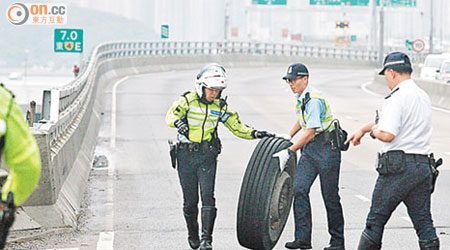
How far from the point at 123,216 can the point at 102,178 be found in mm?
3698

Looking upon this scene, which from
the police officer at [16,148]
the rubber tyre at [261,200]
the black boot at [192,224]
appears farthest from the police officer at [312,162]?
the police officer at [16,148]

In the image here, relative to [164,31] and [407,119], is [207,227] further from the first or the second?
[164,31]

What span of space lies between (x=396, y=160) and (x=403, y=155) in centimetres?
Answer: 7

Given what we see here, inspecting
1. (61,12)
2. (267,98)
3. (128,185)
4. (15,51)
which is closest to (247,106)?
(267,98)

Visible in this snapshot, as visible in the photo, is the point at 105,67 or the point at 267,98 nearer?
the point at 267,98

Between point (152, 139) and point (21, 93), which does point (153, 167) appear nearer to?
point (152, 139)

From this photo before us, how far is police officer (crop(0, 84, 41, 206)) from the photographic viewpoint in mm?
4402

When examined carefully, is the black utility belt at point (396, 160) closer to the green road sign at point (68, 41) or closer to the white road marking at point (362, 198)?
the white road marking at point (362, 198)

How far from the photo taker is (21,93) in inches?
4269

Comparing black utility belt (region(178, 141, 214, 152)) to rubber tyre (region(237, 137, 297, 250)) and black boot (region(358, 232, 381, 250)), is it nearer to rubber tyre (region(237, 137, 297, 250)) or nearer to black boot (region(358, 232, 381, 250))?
rubber tyre (region(237, 137, 297, 250))

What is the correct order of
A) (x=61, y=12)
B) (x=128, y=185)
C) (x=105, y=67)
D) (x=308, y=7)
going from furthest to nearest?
(x=308, y=7) < (x=105, y=67) < (x=61, y=12) < (x=128, y=185)

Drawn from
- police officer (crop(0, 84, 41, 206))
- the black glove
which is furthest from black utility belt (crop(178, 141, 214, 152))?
police officer (crop(0, 84, 41, 206))

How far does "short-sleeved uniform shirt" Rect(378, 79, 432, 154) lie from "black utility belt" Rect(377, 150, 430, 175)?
3 cm

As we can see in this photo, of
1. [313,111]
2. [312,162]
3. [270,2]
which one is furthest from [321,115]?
[270,2]
